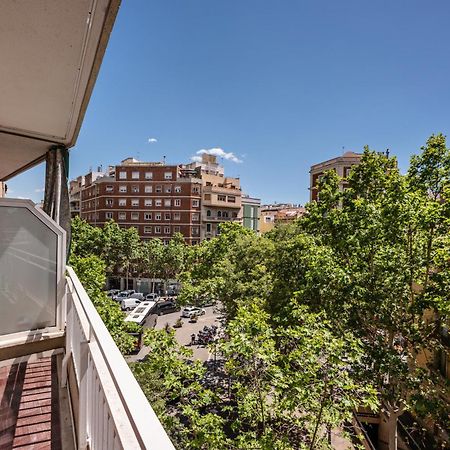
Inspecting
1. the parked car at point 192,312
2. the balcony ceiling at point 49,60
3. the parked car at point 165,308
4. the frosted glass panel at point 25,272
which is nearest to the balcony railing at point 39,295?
the frosted glass panel at point 25,272

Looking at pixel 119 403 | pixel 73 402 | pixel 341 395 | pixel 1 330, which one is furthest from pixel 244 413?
pixel 119 403

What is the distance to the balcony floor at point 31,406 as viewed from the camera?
2119 mm

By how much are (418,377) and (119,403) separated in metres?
7.01

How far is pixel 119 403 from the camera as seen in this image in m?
1.04

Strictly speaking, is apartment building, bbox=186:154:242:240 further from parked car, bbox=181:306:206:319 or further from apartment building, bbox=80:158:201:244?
parked car, bbox=181:306:206:319

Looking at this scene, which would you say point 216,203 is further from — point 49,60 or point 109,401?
point 109,401

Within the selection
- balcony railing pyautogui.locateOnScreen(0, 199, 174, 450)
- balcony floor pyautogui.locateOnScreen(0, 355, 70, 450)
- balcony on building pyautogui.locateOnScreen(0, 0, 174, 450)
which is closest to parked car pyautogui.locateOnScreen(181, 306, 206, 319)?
balcony on building pyautogui.locateOnScreen(0, 0, 174, 450)

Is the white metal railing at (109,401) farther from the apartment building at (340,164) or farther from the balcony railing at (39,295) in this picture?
the apartment building at (340,164)

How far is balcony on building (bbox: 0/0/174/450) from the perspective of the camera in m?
1.26

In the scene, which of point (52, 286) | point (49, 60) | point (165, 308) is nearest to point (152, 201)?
point (165, 308)

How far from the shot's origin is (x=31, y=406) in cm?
246

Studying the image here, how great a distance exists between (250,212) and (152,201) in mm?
14291

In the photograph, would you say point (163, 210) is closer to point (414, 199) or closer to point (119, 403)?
point (414, 199)

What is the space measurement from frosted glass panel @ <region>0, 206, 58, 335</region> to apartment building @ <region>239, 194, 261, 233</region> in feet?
124
